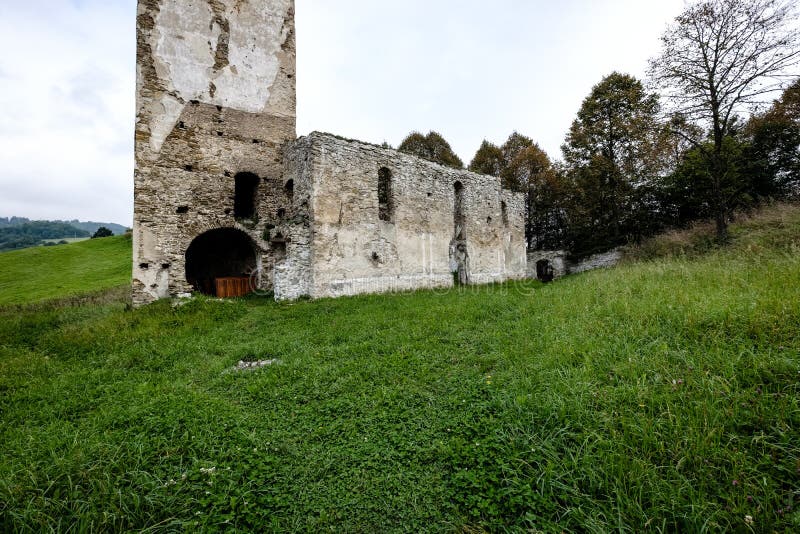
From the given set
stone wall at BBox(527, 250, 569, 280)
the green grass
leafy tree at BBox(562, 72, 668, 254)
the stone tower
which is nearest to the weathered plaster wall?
the stone tower

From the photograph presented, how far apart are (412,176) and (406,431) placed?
39.7 ft

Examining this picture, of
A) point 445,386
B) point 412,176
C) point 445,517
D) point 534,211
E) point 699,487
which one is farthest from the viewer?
point 534,211

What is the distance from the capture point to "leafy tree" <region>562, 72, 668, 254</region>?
18.4 meters

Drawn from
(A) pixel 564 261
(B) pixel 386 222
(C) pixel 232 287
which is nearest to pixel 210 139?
(C) pixel 232 287

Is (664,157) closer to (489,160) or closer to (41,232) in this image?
(489,160)

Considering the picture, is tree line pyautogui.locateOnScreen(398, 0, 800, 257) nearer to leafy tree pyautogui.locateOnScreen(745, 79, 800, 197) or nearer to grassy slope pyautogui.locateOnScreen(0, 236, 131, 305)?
leafy tree pyautogui.locateOnScreen(745, 79, 800, 197)

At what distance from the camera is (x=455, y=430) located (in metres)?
3.23

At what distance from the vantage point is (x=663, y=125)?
11.6m

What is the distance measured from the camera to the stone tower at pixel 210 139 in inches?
442

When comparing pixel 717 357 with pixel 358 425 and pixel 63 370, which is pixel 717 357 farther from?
pixel 63 370

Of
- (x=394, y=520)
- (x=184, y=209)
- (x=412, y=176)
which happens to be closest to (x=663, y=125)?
(x=412, y=176)

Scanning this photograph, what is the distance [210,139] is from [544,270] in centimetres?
2111

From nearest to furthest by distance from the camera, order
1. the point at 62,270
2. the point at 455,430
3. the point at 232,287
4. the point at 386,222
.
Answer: the point at 455,430
the point at 232,287
the point at 386,222
the point at 62,270

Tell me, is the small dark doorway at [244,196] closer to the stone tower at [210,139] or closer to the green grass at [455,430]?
the stone tower at [210,139]
